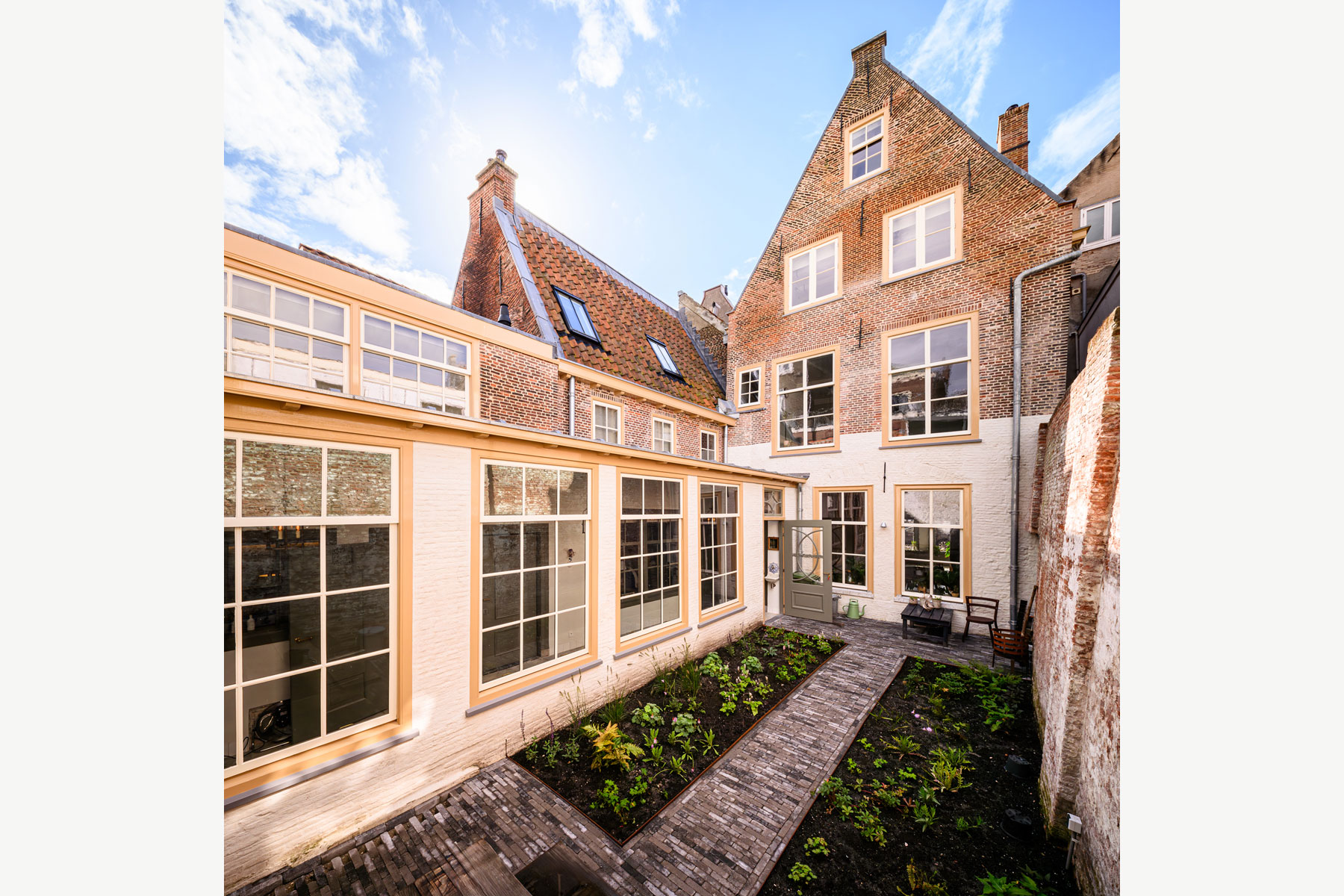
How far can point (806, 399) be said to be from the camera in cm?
1055

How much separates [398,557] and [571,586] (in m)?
1.99

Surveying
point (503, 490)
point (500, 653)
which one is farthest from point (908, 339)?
point (500, 653)

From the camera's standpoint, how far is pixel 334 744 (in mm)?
3297

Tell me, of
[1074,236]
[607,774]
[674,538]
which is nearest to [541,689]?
[607,774]

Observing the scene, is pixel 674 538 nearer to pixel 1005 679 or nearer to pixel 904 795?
pixel 904 795

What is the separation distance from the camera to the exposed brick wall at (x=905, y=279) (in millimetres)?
7844

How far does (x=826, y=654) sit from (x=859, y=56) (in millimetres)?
13757

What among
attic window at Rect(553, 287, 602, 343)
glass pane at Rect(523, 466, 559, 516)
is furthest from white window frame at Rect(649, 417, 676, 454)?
glass pane at Rect(523, 466, 559, 516)

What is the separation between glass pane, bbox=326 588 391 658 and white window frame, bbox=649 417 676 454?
6.94 m

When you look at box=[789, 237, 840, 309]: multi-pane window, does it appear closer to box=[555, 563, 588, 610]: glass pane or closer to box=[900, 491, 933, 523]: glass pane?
box=[900, 491, 933, 523]: glass pane

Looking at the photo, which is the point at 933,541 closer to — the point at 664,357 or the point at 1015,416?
the point at 1015,416

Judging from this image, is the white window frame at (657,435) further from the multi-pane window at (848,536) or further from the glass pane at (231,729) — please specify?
the glass pane at (231,729)

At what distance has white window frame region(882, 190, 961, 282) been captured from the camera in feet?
28.8

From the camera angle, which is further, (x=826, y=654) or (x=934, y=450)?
(x=934, y=450)
